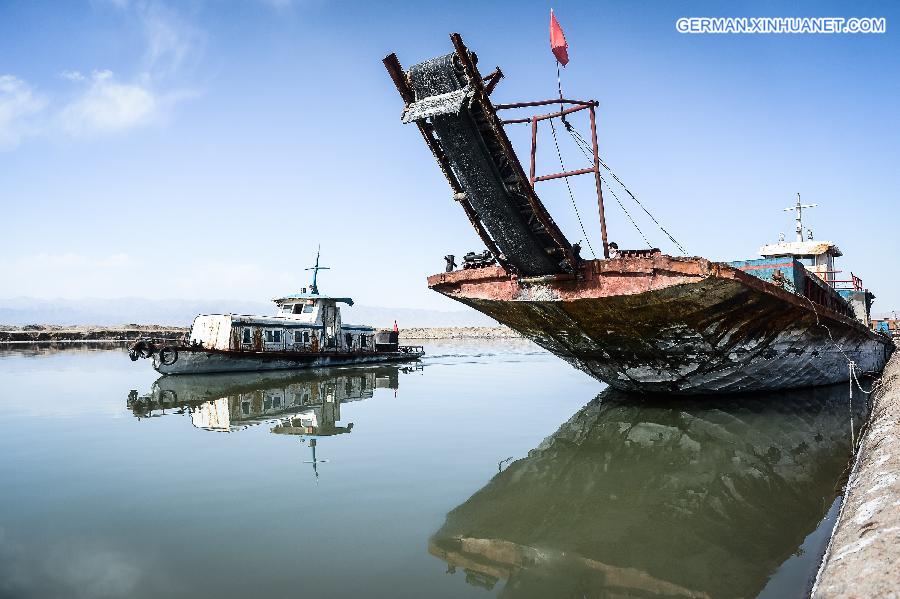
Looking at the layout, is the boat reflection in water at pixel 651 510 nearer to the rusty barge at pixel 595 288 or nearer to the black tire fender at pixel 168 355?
the rusty barge at pixel 595 288

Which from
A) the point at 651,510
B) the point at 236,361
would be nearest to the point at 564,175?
the point at 651,510

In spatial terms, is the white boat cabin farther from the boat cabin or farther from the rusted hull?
the boat cabin

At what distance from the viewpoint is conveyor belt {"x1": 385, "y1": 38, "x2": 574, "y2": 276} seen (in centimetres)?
732

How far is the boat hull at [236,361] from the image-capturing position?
22.2 metres

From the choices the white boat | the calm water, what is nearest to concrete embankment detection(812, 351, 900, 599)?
the calm water

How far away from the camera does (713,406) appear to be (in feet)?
42.4

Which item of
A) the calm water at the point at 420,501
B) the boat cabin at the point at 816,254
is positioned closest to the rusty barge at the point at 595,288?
the calm water at the point at 420,501

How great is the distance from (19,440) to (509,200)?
391 inches

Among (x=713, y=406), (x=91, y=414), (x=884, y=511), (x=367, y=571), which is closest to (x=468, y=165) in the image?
(x=367, y=571)

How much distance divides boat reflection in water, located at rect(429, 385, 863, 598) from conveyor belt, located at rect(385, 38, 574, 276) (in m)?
3.72

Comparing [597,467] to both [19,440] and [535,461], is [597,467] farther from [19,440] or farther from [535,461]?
[19,440]

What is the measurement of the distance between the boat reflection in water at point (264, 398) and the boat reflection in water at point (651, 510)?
17.5 feet

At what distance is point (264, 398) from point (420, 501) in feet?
36.6

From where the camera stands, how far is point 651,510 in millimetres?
6055
